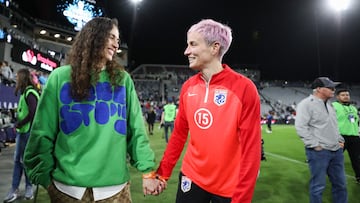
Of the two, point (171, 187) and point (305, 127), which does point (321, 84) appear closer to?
point (305, 127)

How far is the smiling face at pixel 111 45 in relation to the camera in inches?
86.0

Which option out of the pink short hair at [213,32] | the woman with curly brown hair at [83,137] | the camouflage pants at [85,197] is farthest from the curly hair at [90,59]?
the pink short hair at [213,32]

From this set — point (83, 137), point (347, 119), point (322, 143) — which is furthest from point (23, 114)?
point (347, 119)

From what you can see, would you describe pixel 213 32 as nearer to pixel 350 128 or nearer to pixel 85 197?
pixel 85 197

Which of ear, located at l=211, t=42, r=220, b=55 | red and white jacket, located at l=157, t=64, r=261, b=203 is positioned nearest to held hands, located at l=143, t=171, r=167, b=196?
red and white jacket, located at l=157, t=64, r=261, b=203

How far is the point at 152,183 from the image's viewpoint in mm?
2402

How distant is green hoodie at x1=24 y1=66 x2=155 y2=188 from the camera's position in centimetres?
194

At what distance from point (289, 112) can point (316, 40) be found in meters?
11.0

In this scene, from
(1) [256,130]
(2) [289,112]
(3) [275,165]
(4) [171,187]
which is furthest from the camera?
(2) [289,112]

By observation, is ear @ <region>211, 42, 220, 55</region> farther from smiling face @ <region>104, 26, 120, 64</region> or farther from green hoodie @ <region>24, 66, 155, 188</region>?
green hoodie @ <region>24, 66, 155, 188</region>

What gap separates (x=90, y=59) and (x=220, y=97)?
1.01m

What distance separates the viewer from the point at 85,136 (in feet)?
6.42

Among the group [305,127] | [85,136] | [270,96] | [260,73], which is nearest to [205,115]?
[85,136]

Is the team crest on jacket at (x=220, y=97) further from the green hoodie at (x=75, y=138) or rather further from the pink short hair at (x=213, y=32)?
the green hoodie at (x=75, y=138)
